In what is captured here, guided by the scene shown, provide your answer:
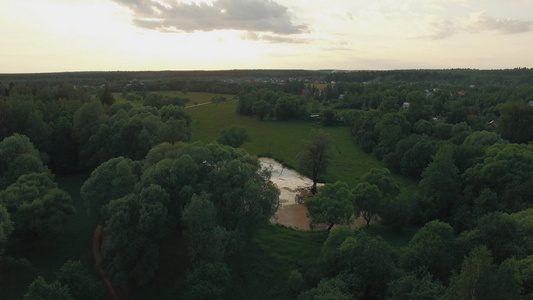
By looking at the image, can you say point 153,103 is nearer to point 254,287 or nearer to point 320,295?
point 254,287

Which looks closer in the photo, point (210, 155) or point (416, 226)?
point (210, 155)

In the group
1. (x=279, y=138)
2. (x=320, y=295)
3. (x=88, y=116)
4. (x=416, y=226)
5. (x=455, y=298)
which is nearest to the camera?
(x=455, y=298)

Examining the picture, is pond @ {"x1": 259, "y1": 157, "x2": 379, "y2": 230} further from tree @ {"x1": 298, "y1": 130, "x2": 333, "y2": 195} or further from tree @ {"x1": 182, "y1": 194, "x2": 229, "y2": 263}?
tree @ {"x1": 182, "y1": 194, "x2": 229, "y2": 263}

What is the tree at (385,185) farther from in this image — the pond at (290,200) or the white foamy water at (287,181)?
the white foamy water at (287,181)

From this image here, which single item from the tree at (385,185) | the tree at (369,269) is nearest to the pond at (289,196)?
the tree at (385,185)

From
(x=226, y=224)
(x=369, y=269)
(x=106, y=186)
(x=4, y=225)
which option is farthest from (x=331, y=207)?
(x=4, y=225)

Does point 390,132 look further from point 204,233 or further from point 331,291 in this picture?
point 331,291

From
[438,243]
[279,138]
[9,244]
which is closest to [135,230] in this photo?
[9,244]
